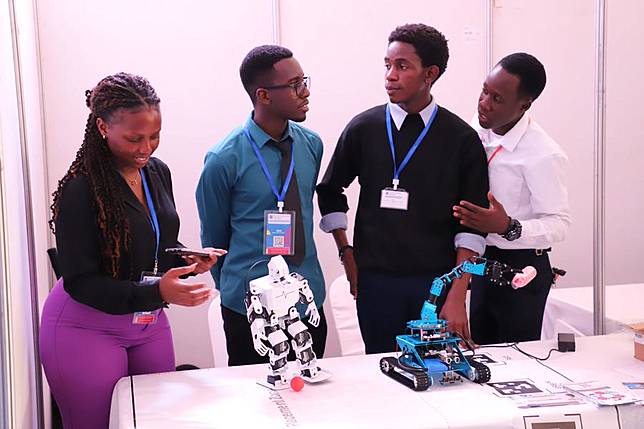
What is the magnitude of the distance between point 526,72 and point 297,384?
133 centimetres

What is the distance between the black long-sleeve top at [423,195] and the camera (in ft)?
7.27

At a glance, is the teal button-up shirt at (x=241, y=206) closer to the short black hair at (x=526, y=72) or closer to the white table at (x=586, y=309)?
the short black hair at (x=526, y=72)

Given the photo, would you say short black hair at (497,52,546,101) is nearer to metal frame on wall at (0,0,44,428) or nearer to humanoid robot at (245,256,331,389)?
humanoid robot at (245,256,331,389)

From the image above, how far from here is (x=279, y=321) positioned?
5.96 ft

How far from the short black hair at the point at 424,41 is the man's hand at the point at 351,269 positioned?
693 millimetres

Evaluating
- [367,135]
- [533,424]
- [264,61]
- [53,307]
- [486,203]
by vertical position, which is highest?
[264,61]

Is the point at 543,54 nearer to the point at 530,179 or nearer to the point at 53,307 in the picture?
the point at 530,179

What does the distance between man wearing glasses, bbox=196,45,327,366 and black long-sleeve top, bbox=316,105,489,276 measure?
204 millimetres

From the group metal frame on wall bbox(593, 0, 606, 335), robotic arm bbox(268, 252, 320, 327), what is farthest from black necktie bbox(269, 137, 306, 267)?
metal frame on wall bbox(593, 0, 606, 335)

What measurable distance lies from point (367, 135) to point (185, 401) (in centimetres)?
107

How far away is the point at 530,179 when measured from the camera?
2.23m

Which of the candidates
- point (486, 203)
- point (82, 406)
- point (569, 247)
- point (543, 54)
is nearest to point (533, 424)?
point (486, 203)

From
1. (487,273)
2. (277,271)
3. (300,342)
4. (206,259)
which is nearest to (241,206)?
(206,259)

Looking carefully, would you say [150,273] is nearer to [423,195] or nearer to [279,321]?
[279,321]
